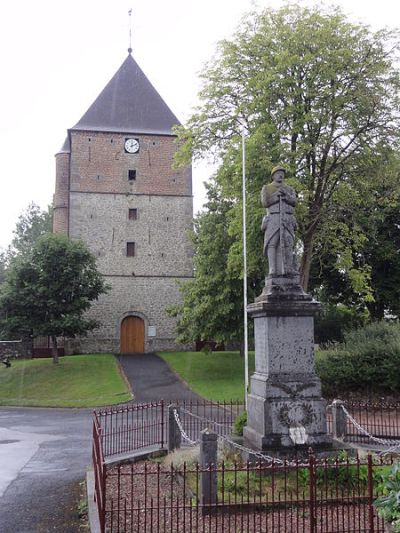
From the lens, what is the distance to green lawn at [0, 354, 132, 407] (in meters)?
22.0

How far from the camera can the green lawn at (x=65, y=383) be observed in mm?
21969

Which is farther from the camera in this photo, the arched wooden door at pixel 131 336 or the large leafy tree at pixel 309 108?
the arched wooden door at pixel 131 336

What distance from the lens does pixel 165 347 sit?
3675 centimetres

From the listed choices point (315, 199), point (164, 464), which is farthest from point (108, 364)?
point (164, 464)

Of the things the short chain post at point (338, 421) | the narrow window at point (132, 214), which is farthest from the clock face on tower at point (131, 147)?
the short chain post at point (338, 421)

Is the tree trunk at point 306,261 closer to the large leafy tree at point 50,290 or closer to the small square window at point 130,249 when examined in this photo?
the large leafy tree at point 50,290

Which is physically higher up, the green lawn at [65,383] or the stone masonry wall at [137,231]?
Result: the stone masonry wall at [137,231]

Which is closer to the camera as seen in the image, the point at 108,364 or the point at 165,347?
the point at 108,364

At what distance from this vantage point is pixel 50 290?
2862cm

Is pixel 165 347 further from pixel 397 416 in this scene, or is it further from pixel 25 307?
pixel 397 416

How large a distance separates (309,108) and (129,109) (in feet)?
70.5

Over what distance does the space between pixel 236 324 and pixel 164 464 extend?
692 inches

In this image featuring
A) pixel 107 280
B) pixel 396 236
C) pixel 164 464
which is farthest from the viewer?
pixel 107 280

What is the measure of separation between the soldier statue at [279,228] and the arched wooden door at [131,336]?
27986 mm
